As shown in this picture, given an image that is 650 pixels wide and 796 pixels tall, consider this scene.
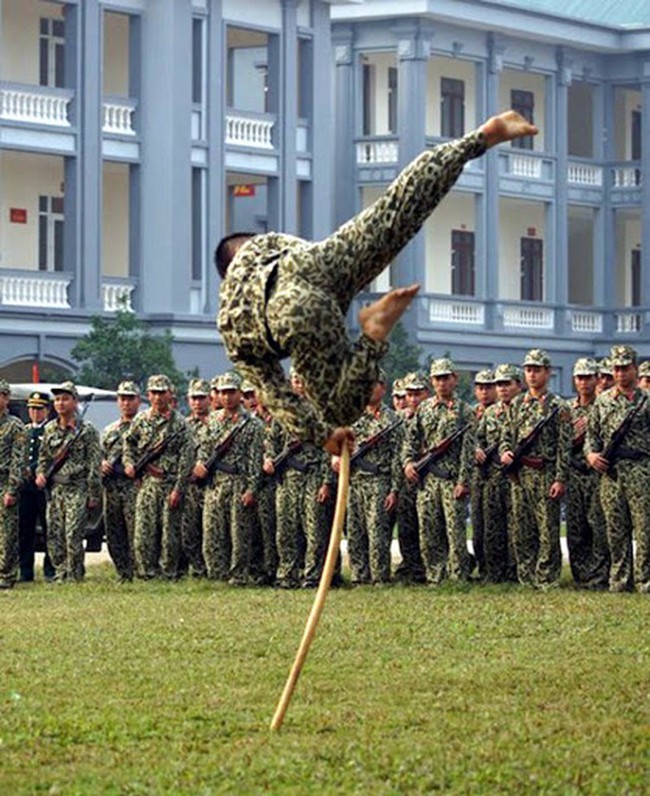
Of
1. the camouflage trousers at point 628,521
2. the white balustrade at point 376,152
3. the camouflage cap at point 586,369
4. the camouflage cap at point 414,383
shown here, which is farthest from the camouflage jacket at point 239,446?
the white balustrade at point 376,152

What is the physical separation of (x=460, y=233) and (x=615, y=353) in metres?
29.2

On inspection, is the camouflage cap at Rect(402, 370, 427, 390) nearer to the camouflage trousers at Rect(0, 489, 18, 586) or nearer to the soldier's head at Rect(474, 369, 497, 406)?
the soldier's head at Rect(474, 369, 497, 406)

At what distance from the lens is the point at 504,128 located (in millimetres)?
10203

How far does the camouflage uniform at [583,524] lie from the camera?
19.8m

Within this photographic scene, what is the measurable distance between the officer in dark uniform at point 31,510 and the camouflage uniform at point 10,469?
0.28m

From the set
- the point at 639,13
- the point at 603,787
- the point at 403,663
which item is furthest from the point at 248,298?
the point at 639,13

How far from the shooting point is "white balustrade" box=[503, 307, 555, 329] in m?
48.2

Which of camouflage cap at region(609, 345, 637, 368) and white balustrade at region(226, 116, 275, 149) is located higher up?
white balustrade at region(226, 116, 275, 149)

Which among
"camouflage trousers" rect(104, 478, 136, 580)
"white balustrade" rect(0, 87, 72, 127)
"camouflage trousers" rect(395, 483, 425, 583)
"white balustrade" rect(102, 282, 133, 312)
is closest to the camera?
"camouflage trousers" rect(395, 483, 425, 583)

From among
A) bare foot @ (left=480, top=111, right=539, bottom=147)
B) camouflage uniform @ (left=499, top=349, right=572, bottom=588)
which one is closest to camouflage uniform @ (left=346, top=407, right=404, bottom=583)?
camouflage uniform @ (left=499, top=349, right=572, bottom=588)

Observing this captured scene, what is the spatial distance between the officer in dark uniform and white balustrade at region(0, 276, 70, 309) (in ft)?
48.4

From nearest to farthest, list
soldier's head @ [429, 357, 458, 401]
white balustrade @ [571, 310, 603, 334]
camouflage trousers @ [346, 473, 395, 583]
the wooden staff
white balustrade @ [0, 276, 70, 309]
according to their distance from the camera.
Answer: the wooden staff
soldier's head @ [429, 357, 458, 401]
camouflage trousers @ [346, 473, 395, 583]
white balustrade @ [0, 276, 70, 309]
white balustrade @ [571, 310, 603, 334]

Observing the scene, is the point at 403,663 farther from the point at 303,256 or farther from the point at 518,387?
the point at 518,387

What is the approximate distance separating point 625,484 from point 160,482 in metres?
4.21
